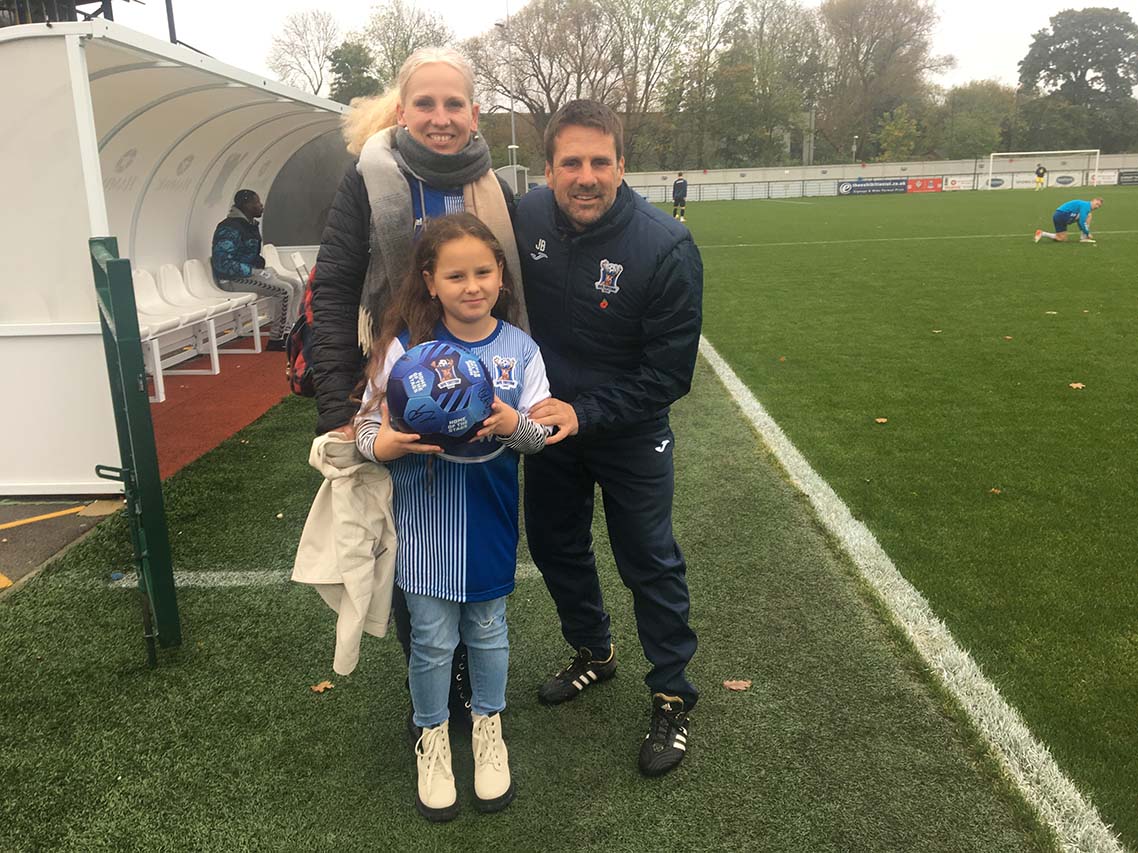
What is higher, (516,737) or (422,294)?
(422,294)


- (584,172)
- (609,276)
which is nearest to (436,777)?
(609,276)

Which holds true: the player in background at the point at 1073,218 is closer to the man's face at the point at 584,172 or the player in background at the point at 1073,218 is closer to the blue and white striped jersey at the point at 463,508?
the man's face at the point at 584,172

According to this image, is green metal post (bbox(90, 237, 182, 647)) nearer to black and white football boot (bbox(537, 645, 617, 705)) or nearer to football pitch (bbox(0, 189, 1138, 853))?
football pitch (bbox(0, 189, 1138, 853))

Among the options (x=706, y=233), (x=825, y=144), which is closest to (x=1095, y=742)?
(x=706, y=233)

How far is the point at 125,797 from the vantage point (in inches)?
100

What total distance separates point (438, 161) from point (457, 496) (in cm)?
90

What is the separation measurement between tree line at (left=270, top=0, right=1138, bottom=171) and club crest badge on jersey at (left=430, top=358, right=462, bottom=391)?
62925mm

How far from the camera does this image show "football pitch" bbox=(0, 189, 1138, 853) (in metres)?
2.44

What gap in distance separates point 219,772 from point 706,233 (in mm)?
23417

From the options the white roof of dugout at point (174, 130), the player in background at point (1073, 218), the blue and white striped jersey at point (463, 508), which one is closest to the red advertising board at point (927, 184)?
the player in background at point (1073, 218)

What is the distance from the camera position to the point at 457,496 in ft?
7.69

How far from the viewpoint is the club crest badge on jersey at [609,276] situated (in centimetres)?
245

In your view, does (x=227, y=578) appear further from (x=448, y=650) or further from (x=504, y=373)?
(x=504, y=373)

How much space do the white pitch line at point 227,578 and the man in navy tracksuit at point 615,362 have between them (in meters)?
1.27
